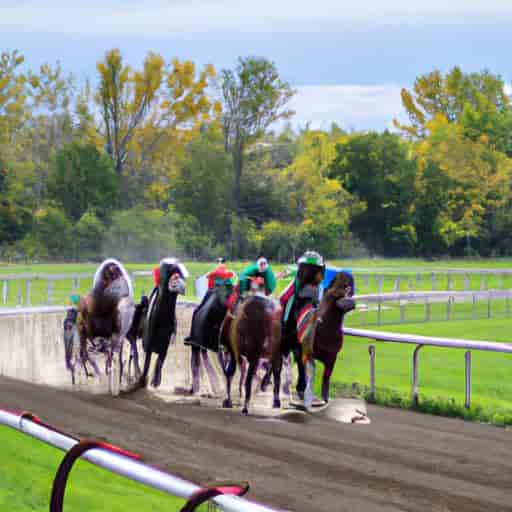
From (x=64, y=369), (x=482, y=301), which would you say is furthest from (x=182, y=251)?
(x=64, y=369)

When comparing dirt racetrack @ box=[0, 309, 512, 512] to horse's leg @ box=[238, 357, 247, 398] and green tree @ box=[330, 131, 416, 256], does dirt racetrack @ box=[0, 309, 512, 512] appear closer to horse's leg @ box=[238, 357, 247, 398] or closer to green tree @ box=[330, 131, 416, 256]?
horse's leg @ box=[238, 357, 247, 398]

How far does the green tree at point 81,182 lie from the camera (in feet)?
159

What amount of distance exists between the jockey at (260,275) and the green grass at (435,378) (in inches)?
96.6

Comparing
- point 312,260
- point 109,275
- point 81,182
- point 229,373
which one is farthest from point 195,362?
point 81,182

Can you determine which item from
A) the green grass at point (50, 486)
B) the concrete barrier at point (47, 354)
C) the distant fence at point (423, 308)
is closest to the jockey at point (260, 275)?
the concrete barrier at point (47, 354)

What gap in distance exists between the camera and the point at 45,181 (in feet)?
167

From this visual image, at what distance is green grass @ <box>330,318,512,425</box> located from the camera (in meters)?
10.3

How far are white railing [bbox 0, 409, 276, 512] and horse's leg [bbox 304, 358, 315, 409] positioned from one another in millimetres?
5119

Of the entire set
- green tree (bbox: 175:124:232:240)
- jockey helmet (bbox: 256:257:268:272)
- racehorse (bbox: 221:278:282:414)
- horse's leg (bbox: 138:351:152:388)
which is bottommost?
horse's leg (bbox: 138:351:152:388)

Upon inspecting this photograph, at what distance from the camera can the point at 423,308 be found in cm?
2823

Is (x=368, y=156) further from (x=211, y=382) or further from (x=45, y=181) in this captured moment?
(x=211, y=382)

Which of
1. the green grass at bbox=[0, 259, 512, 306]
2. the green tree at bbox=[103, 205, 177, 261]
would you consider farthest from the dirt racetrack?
the green tree at bbox=[103, 205, 177, 261]

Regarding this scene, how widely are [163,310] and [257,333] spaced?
1.27 m

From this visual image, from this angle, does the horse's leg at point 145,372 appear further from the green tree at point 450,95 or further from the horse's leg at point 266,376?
the green tree at point 450,95
